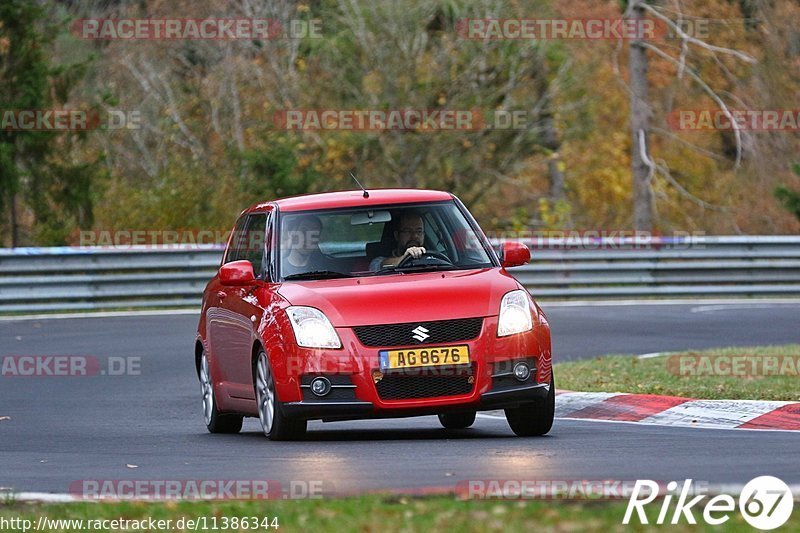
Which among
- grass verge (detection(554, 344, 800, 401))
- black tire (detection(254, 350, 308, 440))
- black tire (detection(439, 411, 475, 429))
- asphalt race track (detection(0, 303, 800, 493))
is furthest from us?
grass verge (detection(554, 344, 800, 401))

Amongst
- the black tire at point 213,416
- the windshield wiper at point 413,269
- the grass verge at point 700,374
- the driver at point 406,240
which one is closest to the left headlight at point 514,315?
the windshield wiper at point 413,269

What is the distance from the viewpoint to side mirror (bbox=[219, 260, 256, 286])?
11.6 m

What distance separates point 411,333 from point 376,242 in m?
1.44

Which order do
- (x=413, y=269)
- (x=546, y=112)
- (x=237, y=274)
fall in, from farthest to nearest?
(x=546, y=112) < (x=237, y=274) < (x=413, y=269)

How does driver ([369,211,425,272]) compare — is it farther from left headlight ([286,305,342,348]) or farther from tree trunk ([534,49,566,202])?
tree trunk ([534,49,566,202])

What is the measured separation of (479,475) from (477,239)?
11.9 feet

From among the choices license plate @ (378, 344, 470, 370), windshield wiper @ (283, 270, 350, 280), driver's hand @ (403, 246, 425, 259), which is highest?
driver's hand @ (403, 246, 425, 259)

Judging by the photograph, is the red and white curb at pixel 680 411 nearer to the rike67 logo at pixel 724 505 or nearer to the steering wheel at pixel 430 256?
the steering wheel at pixel 430 256

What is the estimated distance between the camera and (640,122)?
36.3 metres

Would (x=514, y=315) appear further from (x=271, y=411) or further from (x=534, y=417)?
(x=271, y=411)

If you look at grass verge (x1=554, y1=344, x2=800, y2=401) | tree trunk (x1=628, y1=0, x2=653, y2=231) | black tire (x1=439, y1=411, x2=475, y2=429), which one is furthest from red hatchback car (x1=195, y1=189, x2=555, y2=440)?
tree trunk (x1=628, y1=0, x2=653, y2=231)

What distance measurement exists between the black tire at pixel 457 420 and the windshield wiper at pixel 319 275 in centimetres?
174

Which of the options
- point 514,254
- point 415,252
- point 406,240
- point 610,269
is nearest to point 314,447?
point 415,252

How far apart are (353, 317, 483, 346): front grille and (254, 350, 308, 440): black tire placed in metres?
0.75
